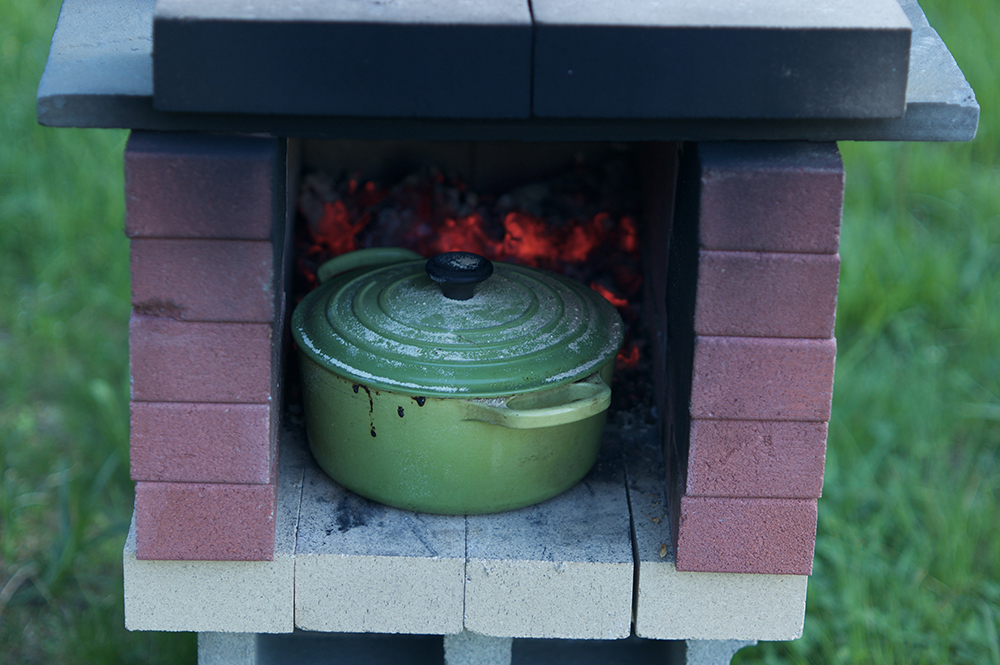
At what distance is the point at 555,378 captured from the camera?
1.97 meters

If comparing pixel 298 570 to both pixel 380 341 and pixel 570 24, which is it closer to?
pixel 380 341

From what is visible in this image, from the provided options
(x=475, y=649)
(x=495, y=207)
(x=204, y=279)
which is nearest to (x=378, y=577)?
(x=475, y=649)

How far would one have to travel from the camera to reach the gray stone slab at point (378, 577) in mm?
1989

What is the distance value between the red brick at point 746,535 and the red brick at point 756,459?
2 centimetres

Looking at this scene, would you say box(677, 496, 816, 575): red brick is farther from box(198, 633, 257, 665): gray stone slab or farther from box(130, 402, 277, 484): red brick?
box(198, 633, 257, 665): gray stone slab

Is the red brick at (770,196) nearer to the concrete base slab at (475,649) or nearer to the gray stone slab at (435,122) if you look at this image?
the gray stone slab at (435,122)

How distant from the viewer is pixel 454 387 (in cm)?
192

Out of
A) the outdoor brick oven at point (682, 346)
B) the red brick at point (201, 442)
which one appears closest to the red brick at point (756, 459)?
the outdoor brick oven at point (682, 346)

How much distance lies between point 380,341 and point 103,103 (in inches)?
25.3

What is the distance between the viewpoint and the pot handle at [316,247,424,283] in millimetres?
2486

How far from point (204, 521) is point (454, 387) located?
0.50 meters

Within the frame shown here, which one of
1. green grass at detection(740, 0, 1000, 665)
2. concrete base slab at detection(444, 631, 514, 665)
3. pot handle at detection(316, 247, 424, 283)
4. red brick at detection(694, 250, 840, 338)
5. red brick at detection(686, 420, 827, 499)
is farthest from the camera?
green grass at detection(740, 0, 1000, 665)

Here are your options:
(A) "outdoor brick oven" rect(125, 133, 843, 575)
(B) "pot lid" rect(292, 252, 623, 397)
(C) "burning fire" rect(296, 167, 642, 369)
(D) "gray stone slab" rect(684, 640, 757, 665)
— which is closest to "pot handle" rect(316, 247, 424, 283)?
(B) "pot lid" rect(292, 252, 623, 397)

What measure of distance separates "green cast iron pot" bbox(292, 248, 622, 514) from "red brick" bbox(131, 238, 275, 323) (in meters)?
0.27
